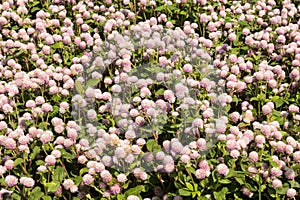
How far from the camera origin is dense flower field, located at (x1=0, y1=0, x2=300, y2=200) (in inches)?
128

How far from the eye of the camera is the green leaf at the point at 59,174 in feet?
10.9

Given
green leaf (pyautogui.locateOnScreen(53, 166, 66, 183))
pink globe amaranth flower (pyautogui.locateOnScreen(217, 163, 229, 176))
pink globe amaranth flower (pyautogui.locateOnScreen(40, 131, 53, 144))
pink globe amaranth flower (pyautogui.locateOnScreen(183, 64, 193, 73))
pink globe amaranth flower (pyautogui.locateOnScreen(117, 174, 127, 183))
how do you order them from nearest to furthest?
1. pink globe amaranth flower (pyautogui.locateOnScreen(217, 163, 229, 176))
2. pink globe amaranth flower (pyautogui.locateOnScreen(117, 174, 127, 183))
3. green leaf (pyautogui.locateOnScreen(53, 166, 66, 183))
4. pink globe amaranth flower (pyautogui.locateOnScreen(40, 131, 53, 144))
5. pink globe amaranth flower (pyautogui.locateOnScreen(183, 64, 193, 73))

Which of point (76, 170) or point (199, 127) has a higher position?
point (199, 127)

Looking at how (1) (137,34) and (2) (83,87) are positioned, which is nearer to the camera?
(2) (83,87)

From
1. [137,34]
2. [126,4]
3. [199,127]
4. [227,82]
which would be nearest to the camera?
[199,127]

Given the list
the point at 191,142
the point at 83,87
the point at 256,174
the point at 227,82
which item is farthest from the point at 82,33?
the point at 256,174

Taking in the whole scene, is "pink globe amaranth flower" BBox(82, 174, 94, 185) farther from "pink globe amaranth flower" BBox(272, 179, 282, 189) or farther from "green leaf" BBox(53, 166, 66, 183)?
"pink globe amaranth flower" BBox(272, 179, 282, 189)

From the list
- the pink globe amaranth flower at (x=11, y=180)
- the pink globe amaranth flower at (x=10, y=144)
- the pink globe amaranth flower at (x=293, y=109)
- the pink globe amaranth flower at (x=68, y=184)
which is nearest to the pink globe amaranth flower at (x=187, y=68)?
the pink globe amaranth flower at (x=293, y=109)

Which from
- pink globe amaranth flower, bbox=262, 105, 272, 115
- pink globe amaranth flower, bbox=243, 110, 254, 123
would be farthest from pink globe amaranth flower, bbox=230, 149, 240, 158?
pink globe amaranth flower, bbox=262, 105, 272, 115

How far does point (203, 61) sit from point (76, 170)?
61.7 inches

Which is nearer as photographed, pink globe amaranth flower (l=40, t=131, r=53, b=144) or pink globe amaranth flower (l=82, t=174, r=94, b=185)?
pink globe amaranth flower (l=82, t=174, r=94, b=185)

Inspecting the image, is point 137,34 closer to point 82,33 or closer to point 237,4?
point 82,33

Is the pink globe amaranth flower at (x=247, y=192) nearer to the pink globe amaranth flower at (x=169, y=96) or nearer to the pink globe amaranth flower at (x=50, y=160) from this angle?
the pink globe amaranth flower at (x=169, y=96)

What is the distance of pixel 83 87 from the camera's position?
4047 mm
